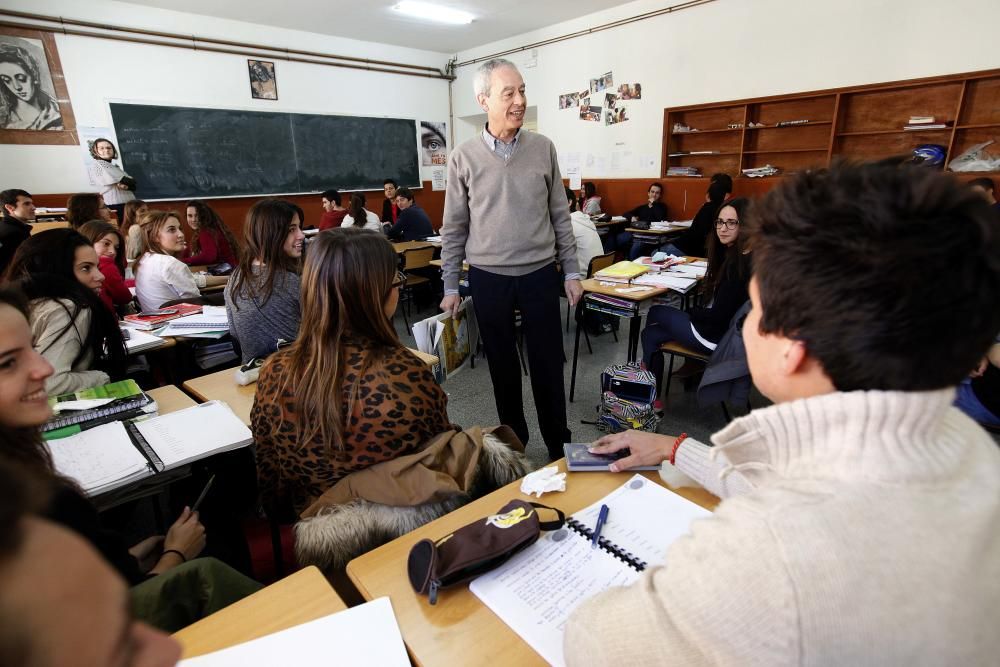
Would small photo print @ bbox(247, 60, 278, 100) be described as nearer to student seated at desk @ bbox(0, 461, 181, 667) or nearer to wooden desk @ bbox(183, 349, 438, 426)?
wooden desk @ bbox(183, 349, 438, 426)

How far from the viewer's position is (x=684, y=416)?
3.16 m

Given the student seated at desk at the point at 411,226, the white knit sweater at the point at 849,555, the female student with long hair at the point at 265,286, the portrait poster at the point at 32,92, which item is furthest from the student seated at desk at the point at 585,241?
the portrait poster at the point at 32,92

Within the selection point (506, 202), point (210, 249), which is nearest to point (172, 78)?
point (210, 249)

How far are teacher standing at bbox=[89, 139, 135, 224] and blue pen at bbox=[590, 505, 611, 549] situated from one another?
6715 mm

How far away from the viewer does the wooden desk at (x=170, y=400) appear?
1758 millimetres

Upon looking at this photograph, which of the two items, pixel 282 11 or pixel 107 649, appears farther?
pixel 282 11

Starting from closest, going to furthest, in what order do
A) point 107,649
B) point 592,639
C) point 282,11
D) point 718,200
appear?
1. point 107,649
2. point 592,639
3. point 718,200
4. point 282,11

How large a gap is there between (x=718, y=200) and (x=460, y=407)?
3.57 metres

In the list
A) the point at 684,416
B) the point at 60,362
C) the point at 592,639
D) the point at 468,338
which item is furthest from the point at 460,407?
the point at 592,639

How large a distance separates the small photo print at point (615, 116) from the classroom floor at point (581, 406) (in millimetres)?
4206

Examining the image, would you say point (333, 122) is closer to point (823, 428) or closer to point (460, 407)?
point (460, 407)

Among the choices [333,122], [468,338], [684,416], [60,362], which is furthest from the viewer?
[333,122]

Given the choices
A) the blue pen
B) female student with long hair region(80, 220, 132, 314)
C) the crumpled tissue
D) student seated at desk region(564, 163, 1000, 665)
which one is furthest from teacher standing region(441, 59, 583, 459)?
female student with long hair region(80, 220, 132, 314)

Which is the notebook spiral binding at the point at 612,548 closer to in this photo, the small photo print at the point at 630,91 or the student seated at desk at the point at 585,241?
the student seated at desk at the point at 585,241
